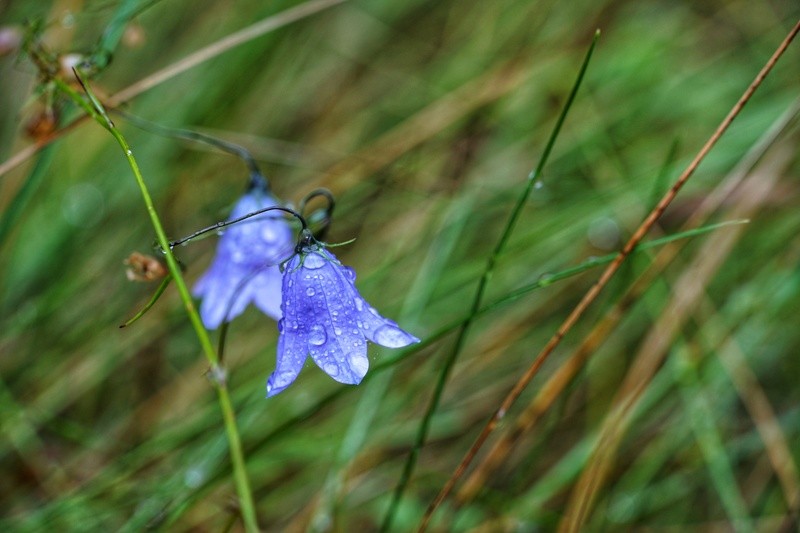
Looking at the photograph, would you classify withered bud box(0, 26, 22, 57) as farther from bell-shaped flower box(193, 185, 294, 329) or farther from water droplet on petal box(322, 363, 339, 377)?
water droplet on petal box(322, 363, 339, 377)

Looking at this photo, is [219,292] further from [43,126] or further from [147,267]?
[43,126]

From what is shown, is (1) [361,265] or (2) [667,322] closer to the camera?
(2) [667,322]

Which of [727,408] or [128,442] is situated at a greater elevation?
[128,442]

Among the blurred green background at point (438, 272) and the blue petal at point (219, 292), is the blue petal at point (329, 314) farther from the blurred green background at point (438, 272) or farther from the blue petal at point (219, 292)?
the blurred green background at point (438, 272)

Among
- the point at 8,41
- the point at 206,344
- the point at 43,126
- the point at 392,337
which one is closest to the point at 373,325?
the point at 392,337

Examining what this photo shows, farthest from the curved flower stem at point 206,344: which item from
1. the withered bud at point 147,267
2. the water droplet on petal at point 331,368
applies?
the water droplet on petal at point 331,368

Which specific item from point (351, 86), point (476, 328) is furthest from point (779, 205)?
point (351, 86)

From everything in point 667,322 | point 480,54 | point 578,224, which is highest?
point 480,54

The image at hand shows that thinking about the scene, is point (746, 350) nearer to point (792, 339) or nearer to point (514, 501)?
point (792, 339)
